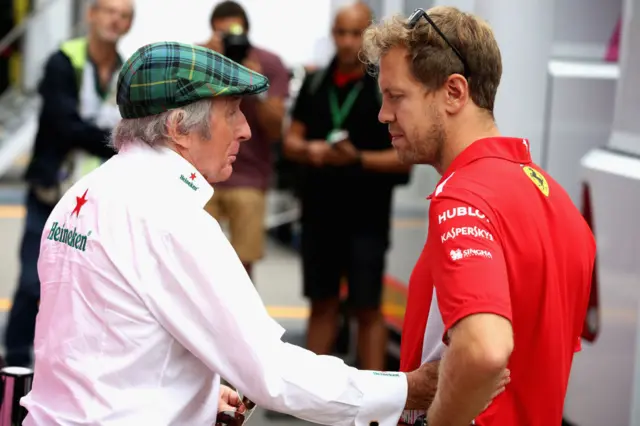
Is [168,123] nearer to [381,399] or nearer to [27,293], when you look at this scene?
[381,399]

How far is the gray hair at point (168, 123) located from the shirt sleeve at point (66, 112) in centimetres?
323

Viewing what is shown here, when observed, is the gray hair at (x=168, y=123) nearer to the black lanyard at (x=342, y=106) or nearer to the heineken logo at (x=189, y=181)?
the heineken logo at (x=189, y=181)

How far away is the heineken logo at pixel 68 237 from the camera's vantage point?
2.35m

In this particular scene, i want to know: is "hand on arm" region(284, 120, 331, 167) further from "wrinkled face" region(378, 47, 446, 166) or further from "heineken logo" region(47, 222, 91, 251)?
"heineken logo" region(47, 222, 91, 251)

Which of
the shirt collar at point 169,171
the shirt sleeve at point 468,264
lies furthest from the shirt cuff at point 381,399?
the shirt collar at point 169,171

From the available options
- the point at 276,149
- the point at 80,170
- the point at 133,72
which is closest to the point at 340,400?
the point at 133,72

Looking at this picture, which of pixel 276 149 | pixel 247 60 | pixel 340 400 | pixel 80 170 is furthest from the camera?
pixel 276 149

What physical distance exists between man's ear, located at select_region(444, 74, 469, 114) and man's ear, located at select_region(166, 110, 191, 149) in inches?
21.1

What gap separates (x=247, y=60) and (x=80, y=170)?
108 cm

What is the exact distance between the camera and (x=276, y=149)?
1180cm

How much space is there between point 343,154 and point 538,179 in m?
3.40

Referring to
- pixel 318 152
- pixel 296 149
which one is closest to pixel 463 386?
→ pixel 318 152

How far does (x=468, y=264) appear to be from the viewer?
2.19 metres

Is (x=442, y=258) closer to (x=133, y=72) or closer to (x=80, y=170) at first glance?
(x=133, y=72)
